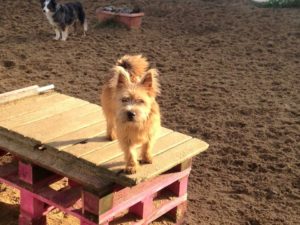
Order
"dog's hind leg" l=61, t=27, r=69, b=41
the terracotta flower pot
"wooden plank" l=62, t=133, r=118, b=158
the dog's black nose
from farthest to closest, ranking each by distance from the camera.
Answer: the terracotta flower pot → "dog's hind leg" l=61, t=27, r=69, b=41 → "wooden plank" l=62, t=133, r=118, b=158 → the dog's black nose

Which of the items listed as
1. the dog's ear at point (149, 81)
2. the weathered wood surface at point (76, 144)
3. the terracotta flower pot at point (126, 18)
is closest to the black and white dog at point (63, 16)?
the terracotta flower pot at point (126, 18)

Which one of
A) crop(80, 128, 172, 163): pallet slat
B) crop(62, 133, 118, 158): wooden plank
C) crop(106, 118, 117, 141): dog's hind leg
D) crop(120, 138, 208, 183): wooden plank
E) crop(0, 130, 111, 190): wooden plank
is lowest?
crop(0, 130, 111, 190): wooden plank

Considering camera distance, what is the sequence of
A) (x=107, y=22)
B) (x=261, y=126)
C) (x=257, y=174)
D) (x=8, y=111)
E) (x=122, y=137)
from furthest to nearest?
(x=107, y=22)
(x=261, y=126)
(x=257, y=174)
(x=8, y=111)
(x=122, y=137)

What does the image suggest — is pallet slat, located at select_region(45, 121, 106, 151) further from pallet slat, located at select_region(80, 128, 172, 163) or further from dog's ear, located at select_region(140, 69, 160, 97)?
dog's ear, located at select_region(140, 69, 160, 97)

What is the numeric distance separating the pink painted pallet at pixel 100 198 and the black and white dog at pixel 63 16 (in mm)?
6064

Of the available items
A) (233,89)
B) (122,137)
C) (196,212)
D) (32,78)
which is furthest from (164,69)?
(122,137)

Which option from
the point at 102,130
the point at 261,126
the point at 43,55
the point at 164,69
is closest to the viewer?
the point at 102,130

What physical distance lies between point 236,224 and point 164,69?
163 inches

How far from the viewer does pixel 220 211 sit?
4145 millimetres

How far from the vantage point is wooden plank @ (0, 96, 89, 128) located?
3.79m

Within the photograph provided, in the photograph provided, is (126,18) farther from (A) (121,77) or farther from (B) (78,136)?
(A) (121,77)

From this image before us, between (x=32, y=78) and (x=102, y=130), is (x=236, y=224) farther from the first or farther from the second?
(x=32, y=78)

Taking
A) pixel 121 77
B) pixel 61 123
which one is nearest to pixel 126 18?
pixel 61 123

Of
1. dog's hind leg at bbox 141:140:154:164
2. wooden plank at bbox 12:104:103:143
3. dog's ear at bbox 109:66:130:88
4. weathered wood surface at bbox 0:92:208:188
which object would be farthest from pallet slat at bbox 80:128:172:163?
dog's ear at bbox 109:66:130:88
